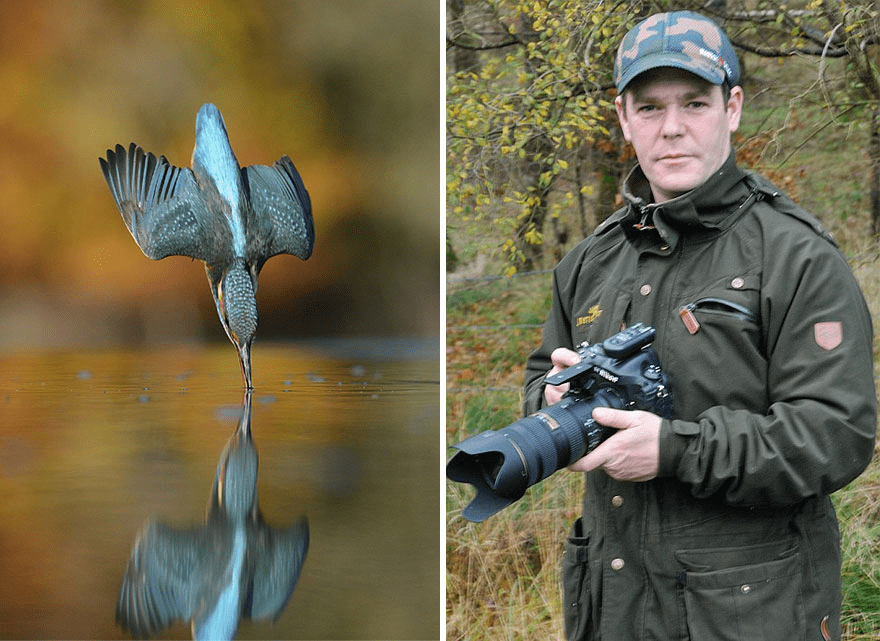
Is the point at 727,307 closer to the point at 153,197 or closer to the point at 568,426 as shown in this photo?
the point at 568,426

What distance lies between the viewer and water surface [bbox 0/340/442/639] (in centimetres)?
281

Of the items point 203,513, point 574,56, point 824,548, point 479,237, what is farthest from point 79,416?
point 824,548

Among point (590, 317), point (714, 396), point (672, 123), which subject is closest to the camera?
point (714, 396)

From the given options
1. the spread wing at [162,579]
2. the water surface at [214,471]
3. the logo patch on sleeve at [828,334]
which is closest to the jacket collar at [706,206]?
the logo patch on sleeve at [828,334]

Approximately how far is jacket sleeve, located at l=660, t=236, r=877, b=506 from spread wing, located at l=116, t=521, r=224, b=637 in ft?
6.33

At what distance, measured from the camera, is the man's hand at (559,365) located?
1.47m

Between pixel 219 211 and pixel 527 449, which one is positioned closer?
pixel 527 449

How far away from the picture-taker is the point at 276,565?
286 centimetres

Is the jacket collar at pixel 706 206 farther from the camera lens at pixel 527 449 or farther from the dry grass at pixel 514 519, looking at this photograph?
the dry grass at pixel 514 519

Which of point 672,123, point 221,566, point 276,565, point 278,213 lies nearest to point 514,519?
point 276,565

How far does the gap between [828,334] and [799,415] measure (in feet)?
0.42

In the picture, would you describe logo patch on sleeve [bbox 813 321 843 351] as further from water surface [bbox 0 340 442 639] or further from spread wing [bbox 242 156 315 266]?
spread wing [bbox 242 156 315 266]

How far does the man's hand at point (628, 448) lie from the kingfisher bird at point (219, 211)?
1.79 m

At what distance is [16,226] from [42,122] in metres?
0.34
